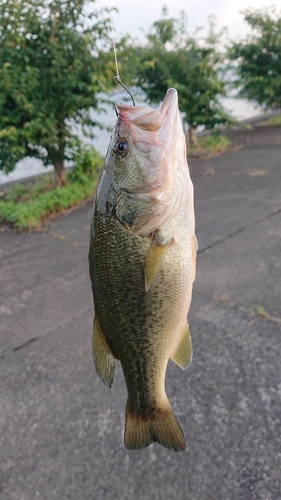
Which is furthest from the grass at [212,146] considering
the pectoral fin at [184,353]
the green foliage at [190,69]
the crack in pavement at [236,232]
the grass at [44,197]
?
the pectoral fin at [184,353]

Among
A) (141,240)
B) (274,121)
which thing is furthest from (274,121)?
(141,240)

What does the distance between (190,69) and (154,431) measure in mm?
8392

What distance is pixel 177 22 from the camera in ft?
29.1

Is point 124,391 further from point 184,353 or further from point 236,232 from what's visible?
point 236,232

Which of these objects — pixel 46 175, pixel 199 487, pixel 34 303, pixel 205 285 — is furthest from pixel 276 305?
pixel 46 175

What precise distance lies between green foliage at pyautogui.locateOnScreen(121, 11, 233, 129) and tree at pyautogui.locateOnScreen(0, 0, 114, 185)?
2328mm

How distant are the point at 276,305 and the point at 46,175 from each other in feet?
→ 18.1

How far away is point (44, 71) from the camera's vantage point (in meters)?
6.57

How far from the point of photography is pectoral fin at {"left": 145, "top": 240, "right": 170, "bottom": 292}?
1491mm

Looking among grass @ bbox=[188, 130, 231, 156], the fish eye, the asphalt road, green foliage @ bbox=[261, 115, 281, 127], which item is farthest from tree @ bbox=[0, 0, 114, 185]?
green foliage @ bbox=[261, 115, 281, 127]

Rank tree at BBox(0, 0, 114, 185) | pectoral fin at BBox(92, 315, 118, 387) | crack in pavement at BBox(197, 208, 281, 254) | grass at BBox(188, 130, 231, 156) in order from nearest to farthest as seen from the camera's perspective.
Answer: pectoral fin at BBox(92, 315, 118, 387)
crack in pavement at BBox(197, 208, 281, 254)
tree at BBox(0, 0, 114, 185)
grass at BBox(188, 130, 231, 156)

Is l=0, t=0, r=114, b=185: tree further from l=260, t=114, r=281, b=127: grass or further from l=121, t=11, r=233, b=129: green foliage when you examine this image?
l=260, t=114, r=281, b=127: grass

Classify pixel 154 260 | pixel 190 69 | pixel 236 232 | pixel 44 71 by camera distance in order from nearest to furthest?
pixel 154 260, pixel 236 232, pixel 44 71, pixel 190 69

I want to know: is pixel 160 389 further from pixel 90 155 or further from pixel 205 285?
pixel 90 155
